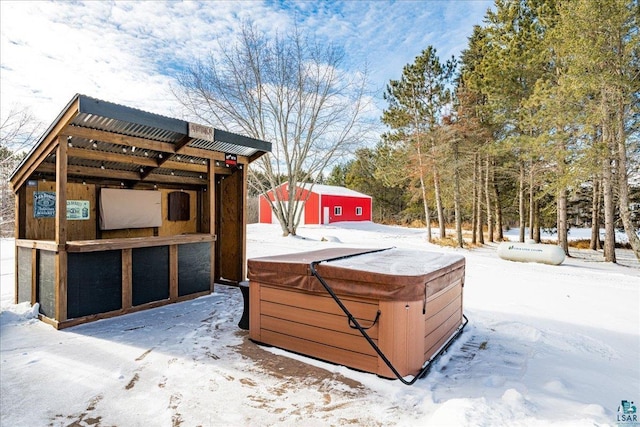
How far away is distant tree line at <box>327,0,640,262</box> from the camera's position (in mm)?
8430

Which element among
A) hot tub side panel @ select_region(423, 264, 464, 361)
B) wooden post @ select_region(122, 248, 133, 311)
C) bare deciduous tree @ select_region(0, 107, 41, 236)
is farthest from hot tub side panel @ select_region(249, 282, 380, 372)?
bare deciduous tree @ select_region(0, 107, 41, 236)

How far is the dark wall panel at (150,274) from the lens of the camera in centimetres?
437

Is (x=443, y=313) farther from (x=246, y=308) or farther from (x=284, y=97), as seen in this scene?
(x=284, y=97)

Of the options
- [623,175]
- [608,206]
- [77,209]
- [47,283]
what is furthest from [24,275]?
[608,206]

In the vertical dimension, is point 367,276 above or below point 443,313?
above

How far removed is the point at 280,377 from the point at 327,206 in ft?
72.4

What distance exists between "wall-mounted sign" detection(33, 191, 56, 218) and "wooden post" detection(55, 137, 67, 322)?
1.09m

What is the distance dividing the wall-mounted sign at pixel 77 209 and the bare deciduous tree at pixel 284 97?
34.7 ft

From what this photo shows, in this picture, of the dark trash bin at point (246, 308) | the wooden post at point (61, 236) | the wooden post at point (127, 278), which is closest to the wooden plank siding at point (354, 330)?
the dark trash bin at point (246, 308)

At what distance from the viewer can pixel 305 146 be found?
15875mm

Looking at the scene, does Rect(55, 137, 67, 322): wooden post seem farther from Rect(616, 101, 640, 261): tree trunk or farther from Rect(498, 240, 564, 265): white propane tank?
Rect(616, 101, 640, 261): tree trunk

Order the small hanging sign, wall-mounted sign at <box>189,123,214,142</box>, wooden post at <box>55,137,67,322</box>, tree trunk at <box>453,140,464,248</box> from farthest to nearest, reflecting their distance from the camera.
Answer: tree trunk at <box>453,140,464,248</box> < the small hanging sign < wall-mounted sign at <box>189,123,214,142</box> < wooden post at <box>55,137,67,322</box>

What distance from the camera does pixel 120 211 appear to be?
17.3 ft

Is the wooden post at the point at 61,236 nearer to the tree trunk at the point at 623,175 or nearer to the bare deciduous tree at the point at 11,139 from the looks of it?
the bare deciduous tree at the point at 11,139
